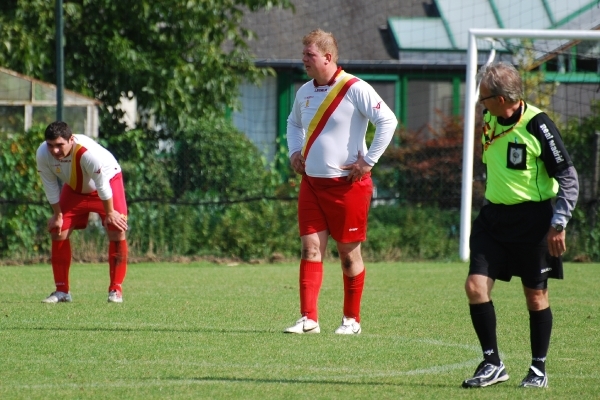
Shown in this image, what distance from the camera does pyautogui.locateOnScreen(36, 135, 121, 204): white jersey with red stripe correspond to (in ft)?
32.9

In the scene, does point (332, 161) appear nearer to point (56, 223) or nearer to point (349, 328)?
point (349, 328)

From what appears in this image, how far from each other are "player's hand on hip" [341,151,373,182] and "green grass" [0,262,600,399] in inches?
46.9

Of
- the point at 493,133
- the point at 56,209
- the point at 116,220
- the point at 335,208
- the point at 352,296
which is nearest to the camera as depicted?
the point at 493,133

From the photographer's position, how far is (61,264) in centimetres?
1041

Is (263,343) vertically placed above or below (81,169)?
below

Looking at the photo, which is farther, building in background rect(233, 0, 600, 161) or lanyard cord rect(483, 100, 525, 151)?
building in background rect(233, 0, 600, 161)

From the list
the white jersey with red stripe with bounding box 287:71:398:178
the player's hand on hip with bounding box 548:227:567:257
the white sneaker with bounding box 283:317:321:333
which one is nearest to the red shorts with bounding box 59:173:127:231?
the white jersey with red stripe with bounding box 287:71:398:178

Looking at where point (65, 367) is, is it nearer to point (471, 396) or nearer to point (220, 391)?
point (220, 391)

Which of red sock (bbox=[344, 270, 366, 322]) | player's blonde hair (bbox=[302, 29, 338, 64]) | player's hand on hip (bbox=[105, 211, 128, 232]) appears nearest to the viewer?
player's blonde hair (bbox=[302, 29, 338, 64])

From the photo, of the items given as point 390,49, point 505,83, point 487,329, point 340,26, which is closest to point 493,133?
point 505,83

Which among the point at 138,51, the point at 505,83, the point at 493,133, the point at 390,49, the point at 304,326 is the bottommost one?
the point at 304,326

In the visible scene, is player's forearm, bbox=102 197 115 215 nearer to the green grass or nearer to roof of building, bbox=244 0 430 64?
the green grass

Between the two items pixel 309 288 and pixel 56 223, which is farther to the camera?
pixel 56 223

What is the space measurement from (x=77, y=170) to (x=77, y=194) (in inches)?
15.1
